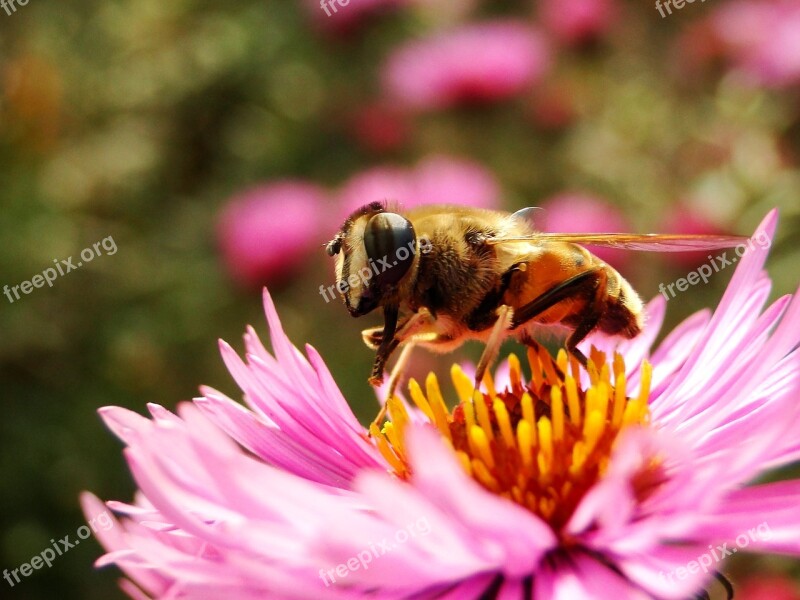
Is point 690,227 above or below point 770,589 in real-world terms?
above

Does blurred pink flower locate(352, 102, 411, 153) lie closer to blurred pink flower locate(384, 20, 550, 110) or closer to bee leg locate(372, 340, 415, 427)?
blurred pink flower locate(384, 20, 550, 110)

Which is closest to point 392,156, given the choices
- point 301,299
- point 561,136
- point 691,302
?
point 561,136

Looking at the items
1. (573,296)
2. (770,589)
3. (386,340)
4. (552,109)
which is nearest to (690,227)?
(770,589)

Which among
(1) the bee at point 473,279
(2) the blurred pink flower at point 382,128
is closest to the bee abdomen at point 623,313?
(1) the bee at point 473,279

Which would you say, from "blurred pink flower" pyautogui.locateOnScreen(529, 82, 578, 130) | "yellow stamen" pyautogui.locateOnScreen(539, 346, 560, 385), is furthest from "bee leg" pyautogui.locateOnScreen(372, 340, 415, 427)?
"blurred pink flower" pyautogui.locateOnScreen(529, 82, 578, 130)

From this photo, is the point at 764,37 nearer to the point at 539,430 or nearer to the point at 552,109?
the point at 552,109

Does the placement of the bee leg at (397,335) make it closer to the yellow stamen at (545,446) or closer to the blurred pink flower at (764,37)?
the yellow stamen at (545,446)
